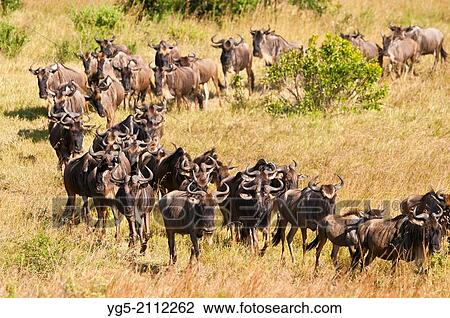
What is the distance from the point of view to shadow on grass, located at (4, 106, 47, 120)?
1989 cm

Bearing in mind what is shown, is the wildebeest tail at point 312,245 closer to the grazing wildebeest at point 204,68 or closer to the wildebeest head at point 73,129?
the wildebeest head at point 73,129

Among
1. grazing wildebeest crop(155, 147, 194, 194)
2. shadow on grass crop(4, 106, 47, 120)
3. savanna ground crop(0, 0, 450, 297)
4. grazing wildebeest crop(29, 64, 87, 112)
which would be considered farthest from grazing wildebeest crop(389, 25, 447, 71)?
grazing wildebeest crop(155, 147, 194, 194)

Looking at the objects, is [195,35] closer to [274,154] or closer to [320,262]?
[274,154]

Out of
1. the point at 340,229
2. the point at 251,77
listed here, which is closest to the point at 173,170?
the point at 340,229

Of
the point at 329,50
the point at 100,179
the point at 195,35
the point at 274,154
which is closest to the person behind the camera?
the point at 100,179

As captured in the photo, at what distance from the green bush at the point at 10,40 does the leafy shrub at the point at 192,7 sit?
4.86 m

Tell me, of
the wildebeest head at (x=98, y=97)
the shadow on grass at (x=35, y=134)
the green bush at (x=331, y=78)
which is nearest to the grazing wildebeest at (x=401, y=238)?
the wildebeest head at (x=98, y=97)

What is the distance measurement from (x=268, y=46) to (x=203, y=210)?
13317 mm

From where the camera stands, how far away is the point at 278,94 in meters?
21.4

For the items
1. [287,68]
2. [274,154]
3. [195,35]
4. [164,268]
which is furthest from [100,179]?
[195,35]

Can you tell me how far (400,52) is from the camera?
78.6ft

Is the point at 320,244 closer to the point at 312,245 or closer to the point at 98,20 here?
the point at 312,245

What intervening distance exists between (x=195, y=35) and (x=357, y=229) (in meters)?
16.3

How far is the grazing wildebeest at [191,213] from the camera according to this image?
1112 centimetres
